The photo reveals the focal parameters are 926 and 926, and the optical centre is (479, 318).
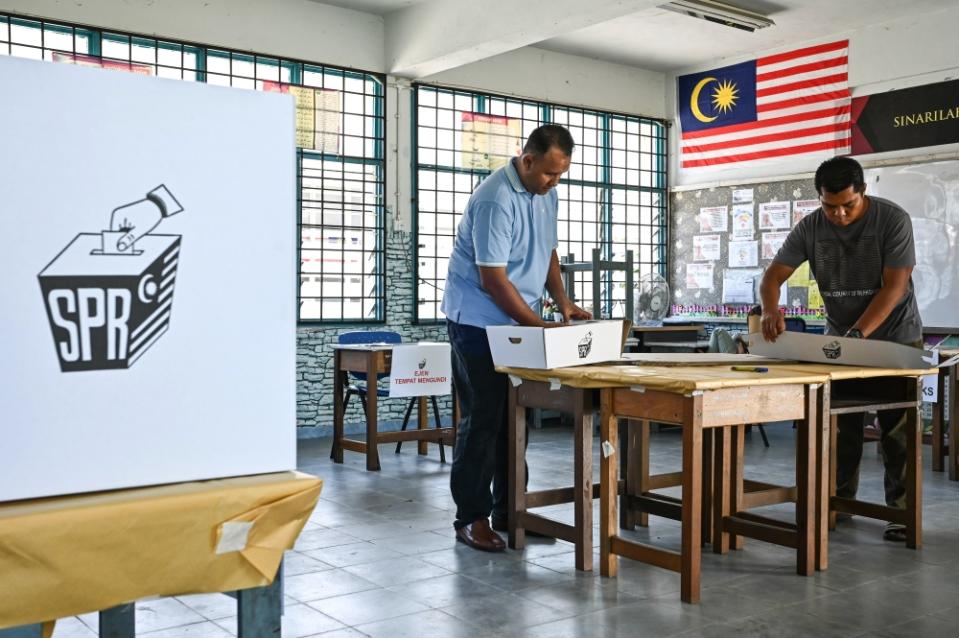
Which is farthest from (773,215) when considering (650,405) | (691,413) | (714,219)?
(691,413)

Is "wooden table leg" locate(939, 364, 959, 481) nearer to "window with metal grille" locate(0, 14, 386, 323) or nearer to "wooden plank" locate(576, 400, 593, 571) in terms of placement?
"wooden plank" locate(576, 400, 593, 571)

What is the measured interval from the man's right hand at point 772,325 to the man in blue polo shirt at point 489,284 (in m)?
0.91

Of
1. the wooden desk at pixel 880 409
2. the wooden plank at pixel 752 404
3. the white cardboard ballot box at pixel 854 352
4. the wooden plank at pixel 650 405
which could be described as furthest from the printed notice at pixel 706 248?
the wooden plank at pixel 650 405

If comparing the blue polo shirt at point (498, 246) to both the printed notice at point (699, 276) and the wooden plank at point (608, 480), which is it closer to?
the wooden plank at point (608, 480)

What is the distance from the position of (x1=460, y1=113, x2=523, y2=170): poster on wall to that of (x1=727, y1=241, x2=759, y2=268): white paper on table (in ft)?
7.73

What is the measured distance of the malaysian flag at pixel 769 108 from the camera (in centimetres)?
813

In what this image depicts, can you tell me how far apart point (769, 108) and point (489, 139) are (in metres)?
2.67

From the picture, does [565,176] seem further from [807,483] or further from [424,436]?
[807,483]

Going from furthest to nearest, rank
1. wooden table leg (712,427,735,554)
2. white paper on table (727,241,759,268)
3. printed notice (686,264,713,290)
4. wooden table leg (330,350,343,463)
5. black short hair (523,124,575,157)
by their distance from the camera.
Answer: printed notice (686,264,713,290) < white paper on table (727,241,759,268) < wooden table leg (330,350,343,463) < wooden table leg (712,427,735,554) < black short hair (523,124,575,157)

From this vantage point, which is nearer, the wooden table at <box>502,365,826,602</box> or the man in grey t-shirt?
the wooden table at <box>502,365,826,602</box>

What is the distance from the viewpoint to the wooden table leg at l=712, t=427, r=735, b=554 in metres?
3.46

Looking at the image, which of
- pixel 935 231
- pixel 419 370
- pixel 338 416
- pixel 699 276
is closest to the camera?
pixel 419 370

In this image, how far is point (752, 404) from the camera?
297 centimetres

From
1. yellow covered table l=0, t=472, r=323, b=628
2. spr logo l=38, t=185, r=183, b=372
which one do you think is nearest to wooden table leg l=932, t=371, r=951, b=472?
yellow covered table l=0, t=472, r=323, b=628
